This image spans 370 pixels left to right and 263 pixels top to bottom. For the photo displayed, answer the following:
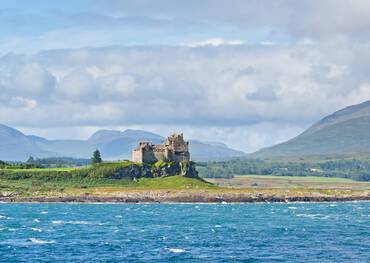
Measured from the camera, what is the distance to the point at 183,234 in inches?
4683

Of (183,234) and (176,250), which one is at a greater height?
(183,234)

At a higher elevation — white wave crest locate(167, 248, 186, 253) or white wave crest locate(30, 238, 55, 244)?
white wave crest locate(30, 238, 55, 244)

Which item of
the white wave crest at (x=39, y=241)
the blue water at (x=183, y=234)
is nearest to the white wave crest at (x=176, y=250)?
the blue water at (x=183, y=234)

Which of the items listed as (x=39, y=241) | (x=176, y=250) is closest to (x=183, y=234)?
(x=39, y=241)

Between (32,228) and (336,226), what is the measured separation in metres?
42.9

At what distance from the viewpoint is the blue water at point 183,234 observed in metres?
94.8

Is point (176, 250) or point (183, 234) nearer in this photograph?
point (176, 250)

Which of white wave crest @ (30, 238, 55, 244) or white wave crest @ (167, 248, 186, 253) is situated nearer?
white wave crest @ (167, 248, 186, 253)

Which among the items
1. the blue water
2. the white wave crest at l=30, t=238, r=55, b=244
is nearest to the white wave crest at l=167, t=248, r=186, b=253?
the blue water

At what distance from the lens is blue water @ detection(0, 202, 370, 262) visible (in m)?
94.8

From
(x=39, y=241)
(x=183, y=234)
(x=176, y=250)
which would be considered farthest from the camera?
(x=183, y=234)

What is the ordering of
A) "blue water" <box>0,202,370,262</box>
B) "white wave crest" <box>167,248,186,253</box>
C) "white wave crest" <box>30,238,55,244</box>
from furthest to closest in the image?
"white wave crest" <box>30,238,55,244</box> → "white wave crest" <box>167,248,186,253</box> → "blue water" <box>0,202,370,262</box>

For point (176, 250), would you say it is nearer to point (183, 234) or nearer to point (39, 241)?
point (39, 241)

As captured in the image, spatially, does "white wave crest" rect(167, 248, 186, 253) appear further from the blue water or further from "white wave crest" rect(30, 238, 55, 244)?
"white wave crest" rect(30, 238, 55, 244)
